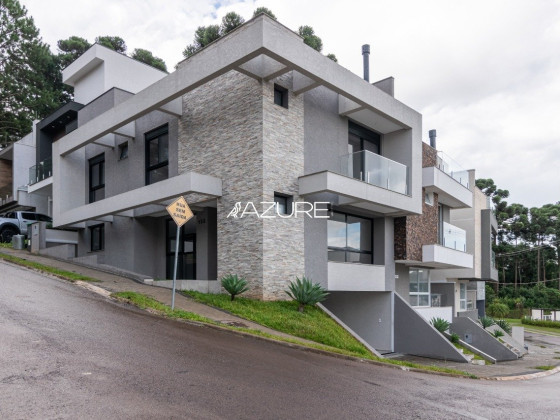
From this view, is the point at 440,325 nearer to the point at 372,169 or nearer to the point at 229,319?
the point at 372,169

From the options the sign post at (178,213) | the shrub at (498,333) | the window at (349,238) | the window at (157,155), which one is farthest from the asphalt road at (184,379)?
the shrub at (498,333)

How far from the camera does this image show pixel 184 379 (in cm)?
689

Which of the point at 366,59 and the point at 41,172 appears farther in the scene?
the point at 41,172

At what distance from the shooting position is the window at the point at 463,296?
104 feet

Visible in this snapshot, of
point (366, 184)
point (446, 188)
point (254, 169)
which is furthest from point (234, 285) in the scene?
point (446, 188)

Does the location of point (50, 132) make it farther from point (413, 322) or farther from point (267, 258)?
point (413, 322)

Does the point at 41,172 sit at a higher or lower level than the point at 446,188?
higher

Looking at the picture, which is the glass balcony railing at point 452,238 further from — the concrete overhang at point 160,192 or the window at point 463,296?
the concrete overhang at point 160,192

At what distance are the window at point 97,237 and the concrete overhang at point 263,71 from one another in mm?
5427

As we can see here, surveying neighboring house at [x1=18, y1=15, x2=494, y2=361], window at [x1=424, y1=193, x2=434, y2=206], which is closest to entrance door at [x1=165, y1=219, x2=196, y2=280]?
neighboring house at [x1=18, y1=15, x2=494, y2=361]

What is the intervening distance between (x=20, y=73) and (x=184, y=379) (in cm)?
4414

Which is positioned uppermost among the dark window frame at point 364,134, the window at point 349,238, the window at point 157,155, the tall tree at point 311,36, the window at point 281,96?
the tall tree at point 311,36

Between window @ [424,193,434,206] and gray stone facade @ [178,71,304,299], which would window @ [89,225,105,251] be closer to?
gray stone facade @ [178,71,304,299]

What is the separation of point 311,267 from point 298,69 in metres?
6.63
